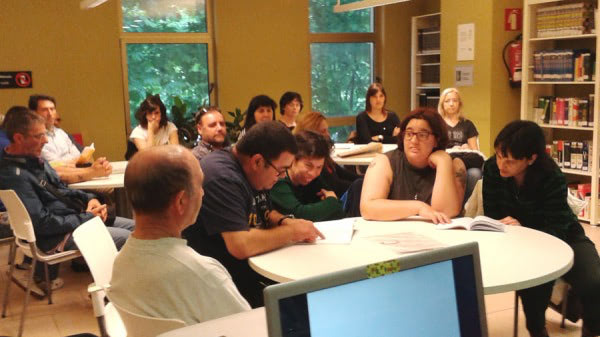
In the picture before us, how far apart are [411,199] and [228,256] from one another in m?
1.09

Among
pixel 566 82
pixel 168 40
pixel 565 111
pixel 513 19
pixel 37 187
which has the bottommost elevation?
pixel 37 187

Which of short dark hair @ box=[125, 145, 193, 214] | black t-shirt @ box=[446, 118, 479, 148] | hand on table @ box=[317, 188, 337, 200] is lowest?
hand on table @ box=[317, 188, 337, 200]

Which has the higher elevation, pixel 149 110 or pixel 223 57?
pixel 223 57

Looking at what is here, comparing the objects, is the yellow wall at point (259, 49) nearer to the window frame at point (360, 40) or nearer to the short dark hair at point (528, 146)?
the window frame at point (360, 40)

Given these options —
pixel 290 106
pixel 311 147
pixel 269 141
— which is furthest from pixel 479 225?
pixel 290 106

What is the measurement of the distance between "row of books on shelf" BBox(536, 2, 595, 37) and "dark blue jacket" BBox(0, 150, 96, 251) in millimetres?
4816

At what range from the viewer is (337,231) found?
2541 millimetres

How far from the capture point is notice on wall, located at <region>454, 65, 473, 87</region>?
6.75m

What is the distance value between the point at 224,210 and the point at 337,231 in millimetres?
589

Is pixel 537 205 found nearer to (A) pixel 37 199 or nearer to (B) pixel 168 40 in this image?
(A) pixel 37 199

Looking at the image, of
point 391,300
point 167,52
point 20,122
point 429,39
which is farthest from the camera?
point 429,39

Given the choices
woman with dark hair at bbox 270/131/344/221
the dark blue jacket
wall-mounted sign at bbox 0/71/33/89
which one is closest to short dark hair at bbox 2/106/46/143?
the dark blue jacket

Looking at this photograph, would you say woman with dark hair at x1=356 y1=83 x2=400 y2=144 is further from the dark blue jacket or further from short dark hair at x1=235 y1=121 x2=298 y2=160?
short dark hair at x1=235 y1=121 x2=298 y2=160

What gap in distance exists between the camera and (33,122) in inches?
143
